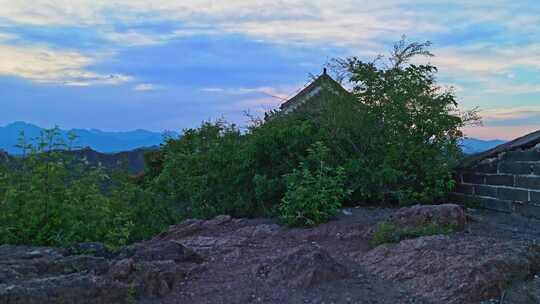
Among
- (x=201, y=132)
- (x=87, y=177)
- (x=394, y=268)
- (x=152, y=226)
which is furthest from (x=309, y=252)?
(x=201, y=132)

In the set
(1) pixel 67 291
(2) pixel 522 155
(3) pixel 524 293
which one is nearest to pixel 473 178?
(2) pixel 522 155

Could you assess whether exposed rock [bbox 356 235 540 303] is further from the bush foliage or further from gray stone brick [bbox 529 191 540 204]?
gray stone brick [bbox 529 191 540 204]

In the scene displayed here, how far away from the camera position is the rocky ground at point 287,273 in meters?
3.67

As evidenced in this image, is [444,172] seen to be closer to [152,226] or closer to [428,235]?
[428,235]

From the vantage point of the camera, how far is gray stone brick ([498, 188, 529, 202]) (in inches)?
295

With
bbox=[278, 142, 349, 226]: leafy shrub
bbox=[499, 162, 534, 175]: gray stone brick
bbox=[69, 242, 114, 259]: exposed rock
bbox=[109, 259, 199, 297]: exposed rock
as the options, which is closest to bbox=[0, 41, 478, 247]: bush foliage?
bbox=[278, 142, 349, 226]: leafy shrub

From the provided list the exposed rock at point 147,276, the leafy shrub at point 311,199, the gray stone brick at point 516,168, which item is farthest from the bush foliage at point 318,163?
the exposed rock at point 147,276

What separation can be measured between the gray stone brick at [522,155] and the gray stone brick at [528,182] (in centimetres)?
24

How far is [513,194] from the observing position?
772cm

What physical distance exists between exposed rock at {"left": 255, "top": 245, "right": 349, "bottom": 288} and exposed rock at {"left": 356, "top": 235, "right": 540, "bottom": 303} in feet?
1.38

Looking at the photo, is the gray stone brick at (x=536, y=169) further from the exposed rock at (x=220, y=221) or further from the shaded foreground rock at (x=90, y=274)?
the shaded foreground rock at (x=90, y=274)

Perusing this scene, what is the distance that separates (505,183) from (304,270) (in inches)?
191

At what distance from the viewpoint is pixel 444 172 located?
8.28 metres

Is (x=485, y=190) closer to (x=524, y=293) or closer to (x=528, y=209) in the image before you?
(x=528, y=209)
